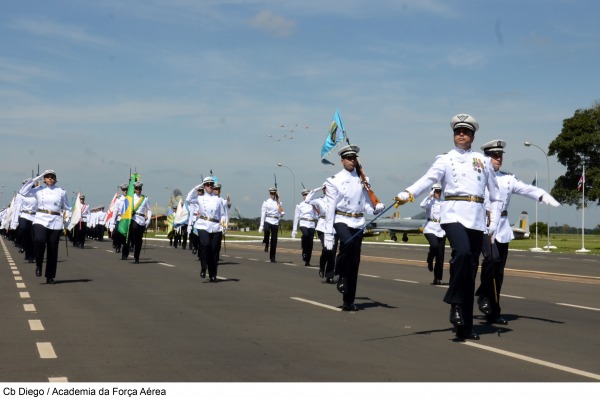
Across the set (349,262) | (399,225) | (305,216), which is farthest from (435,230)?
(399,225)

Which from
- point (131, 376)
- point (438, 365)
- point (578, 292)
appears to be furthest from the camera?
point (578, 292)

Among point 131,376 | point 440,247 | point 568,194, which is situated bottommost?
point 131,376

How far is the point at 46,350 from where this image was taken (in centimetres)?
876

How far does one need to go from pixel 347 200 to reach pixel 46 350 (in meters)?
5.26

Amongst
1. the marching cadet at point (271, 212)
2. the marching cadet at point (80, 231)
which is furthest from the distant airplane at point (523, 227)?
the marching cadet at point (271, 212)

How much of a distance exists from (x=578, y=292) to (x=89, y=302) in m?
8.55

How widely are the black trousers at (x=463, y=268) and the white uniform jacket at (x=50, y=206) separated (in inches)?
384

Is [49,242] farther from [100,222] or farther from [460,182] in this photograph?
[100,222]

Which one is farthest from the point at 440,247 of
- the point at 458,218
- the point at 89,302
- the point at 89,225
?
the point at 89,225

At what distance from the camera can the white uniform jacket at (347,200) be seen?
12.9 metres

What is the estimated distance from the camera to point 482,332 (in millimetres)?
10398

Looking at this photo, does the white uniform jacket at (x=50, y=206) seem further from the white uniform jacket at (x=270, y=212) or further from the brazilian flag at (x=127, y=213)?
the white uniform jacket at (x=270, y=212)

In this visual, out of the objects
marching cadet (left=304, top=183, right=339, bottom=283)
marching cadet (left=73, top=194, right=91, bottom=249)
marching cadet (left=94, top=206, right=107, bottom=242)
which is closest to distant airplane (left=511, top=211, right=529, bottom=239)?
marching cadet (left=94, top=206, right=107, bottom=242)

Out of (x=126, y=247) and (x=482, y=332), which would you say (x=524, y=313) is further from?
(x=126, y=247)
